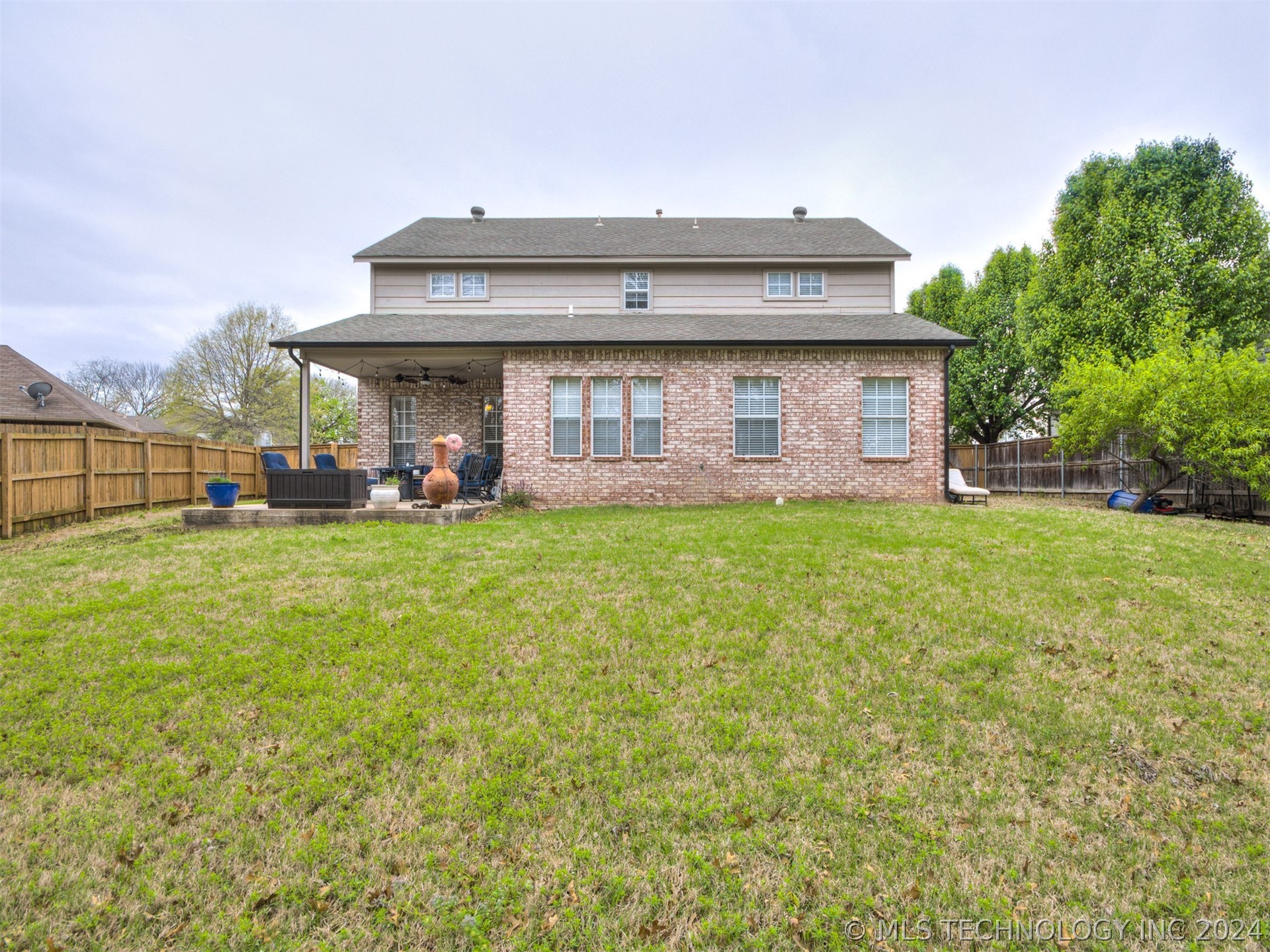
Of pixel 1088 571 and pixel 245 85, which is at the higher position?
pixel 245 85

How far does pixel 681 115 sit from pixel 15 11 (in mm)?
12990

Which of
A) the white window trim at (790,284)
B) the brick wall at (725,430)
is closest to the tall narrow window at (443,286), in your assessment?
the brick wall at (725,430)

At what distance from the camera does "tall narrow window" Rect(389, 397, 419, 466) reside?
1490cm

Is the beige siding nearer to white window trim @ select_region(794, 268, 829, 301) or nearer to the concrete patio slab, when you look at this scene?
white window trim @ select_region(794, 268, 829, 301)

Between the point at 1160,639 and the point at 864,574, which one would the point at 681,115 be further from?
the point at 1160,639

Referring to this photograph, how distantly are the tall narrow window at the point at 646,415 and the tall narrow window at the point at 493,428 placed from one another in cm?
434

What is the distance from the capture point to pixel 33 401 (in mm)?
20516

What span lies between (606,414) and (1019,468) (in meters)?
14.2

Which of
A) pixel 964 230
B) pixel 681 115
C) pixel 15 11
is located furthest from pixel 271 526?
pixel 964 230

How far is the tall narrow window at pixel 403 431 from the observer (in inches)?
587

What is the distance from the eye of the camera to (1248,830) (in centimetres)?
258

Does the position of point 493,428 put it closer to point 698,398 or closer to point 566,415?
point 566,415

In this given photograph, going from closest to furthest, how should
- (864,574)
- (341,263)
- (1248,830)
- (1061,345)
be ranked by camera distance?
(1248,830) < (864,574) < (1061,345) < (341,263)

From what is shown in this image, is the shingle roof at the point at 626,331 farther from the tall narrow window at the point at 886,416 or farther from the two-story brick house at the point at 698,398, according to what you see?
the tall narrow window at the point at 886,416
